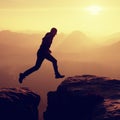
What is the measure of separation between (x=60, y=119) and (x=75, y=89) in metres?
2.17

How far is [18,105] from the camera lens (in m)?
19.6

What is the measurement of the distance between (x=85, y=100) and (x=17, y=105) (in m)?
4.06

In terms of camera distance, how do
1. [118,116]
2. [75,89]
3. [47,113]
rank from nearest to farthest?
1. [118,116]
2. [75,89]
3. [47,113]

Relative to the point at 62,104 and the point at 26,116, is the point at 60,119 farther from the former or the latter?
the point at 26,116

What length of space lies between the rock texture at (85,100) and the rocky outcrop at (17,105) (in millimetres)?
1636

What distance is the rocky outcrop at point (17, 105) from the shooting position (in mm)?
19188

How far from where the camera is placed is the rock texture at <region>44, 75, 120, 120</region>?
1725cm

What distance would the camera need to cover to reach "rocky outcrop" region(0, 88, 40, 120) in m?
19.2

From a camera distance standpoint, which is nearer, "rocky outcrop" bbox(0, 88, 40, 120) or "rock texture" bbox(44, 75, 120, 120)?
"rock texture" bbox(44, 75, 120, 120)

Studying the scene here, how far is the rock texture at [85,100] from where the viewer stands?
17.2 meters

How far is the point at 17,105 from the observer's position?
1953cm

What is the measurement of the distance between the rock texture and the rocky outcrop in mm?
1636

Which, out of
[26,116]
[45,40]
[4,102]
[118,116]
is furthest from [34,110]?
[118,116]

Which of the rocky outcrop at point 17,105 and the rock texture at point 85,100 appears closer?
the rock texture at point 85,100
